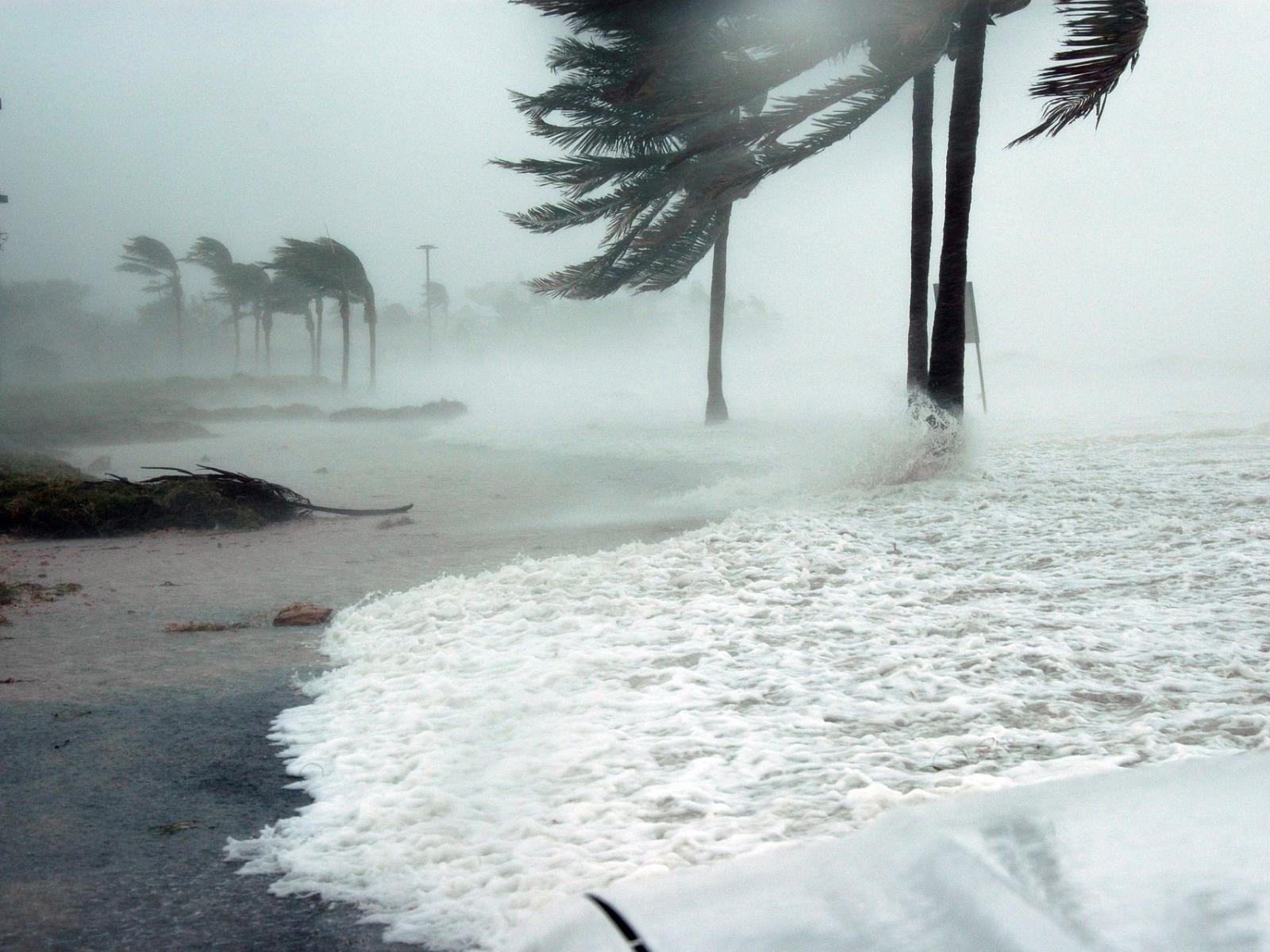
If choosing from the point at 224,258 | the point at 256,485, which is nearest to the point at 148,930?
the point at 256,485

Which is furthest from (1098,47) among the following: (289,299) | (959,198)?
(289,299)

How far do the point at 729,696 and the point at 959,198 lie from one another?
619cm

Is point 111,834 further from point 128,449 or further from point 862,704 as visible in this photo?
point 128,449

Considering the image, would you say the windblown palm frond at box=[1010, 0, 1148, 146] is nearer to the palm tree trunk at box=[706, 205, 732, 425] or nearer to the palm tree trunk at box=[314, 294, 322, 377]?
the palm tree trunk at box=[706, 205, 732, 425]

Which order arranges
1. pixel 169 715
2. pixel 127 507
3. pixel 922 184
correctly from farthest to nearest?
pixel 922 184 → pixel 127 507 → pixel 169 715

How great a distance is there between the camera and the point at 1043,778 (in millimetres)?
2145

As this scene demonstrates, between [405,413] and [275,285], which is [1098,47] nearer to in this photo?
[405,413]

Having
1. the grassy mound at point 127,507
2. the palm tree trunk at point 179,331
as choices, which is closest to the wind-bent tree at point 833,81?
the grassy mound at point 127,507

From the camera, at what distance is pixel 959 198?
777 cm

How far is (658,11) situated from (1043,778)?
8.93 metres

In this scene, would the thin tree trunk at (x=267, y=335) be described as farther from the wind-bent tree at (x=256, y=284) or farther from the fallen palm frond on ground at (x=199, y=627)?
the fallen palm frond on ground at (x=199, y=627)

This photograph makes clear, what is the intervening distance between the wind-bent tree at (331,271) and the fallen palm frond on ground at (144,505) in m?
26.4

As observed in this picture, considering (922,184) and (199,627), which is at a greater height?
(922,184)

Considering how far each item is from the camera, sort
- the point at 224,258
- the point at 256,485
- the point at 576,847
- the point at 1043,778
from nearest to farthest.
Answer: the point at 576,847
the point at 1043,778
the point at 256,485
the point at 224,258
